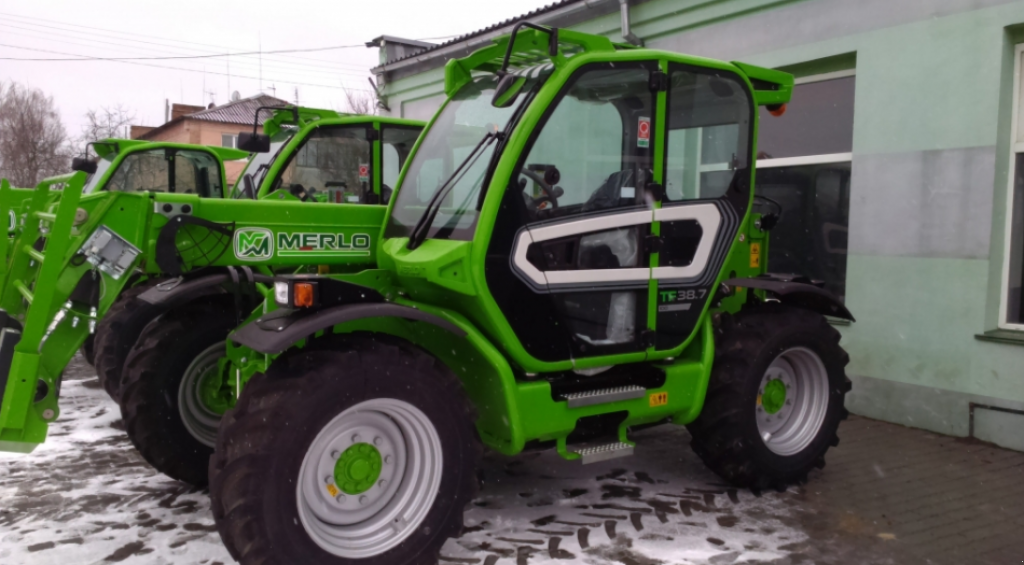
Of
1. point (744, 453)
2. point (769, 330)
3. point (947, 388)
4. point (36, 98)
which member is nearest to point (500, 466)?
point (744, 453)

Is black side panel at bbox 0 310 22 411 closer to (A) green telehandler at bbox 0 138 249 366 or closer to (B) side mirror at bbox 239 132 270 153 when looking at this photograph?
(B) side mirror at bbox 239 132 270 153

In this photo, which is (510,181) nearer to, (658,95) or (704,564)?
(658,95)

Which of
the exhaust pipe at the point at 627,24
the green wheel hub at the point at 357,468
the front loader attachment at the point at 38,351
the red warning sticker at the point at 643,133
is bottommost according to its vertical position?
the green wheel hub at the point at 357,468

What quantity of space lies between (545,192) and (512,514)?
174cm

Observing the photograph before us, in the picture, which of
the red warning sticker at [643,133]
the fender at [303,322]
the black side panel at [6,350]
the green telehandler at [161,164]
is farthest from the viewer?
the green telehandler at [161,164]

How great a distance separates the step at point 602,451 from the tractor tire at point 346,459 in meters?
0.72

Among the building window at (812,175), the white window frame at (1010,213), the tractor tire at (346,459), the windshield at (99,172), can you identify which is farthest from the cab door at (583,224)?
the windshield at (99,172)

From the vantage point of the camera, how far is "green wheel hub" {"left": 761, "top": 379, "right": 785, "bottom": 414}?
4863mm

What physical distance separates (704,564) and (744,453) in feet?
3.30

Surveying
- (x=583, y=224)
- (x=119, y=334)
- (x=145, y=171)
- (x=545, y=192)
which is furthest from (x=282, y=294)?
(x=145, y=171)

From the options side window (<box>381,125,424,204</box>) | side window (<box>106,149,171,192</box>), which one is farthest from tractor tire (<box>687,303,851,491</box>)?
side window (<box>106,149,171,192</box>)

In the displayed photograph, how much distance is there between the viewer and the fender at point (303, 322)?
3.19 m

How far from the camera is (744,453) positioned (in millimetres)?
4547

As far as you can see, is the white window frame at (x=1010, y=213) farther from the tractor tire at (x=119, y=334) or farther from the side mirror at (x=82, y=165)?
the side mirror at (x=82, y=165)
